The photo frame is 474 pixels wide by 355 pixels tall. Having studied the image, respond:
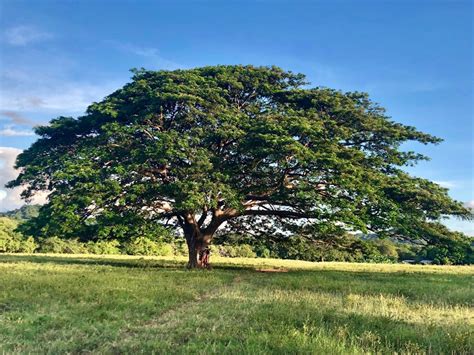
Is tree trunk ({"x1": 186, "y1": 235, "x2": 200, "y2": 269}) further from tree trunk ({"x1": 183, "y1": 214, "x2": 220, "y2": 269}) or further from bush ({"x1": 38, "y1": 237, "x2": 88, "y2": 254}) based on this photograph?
bush ({"x1": 38, "y1": 237, "x2": 88, "y2": 254})

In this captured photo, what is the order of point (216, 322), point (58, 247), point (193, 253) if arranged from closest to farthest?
1. point (216, 322)
2. point (193, 253)
3. point (58, 247)

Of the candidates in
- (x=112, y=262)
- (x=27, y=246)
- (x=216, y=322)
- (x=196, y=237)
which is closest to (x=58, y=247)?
(x=27, y=246)

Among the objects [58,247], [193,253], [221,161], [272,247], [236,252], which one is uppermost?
[221,161]

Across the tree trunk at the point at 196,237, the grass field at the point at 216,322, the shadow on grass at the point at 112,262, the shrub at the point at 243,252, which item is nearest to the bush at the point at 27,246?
the shadow on grass at the point at 112,262

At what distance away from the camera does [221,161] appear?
87.7 feet

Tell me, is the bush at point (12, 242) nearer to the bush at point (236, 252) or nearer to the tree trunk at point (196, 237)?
the bush at point (236, 252)

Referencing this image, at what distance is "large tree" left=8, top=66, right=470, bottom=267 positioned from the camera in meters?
24.8

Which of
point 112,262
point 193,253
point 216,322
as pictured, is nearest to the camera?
point 216,322

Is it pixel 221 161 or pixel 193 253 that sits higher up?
pixel 221 161

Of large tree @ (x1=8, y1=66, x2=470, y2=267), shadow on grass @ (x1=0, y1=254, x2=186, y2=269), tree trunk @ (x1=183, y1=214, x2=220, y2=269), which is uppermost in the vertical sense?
large tree @ (x1=8, y1=66, x2=470, y2=267)

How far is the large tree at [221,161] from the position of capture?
24812 mm

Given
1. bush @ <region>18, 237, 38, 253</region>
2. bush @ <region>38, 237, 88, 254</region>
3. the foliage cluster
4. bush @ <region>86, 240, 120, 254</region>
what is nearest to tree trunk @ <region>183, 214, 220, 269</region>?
the foliage cluster

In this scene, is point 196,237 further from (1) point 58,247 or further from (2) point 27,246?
(1) point 58,247

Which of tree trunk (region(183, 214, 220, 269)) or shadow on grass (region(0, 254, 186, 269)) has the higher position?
tree trunk (region(183, 214, 220, 269))
